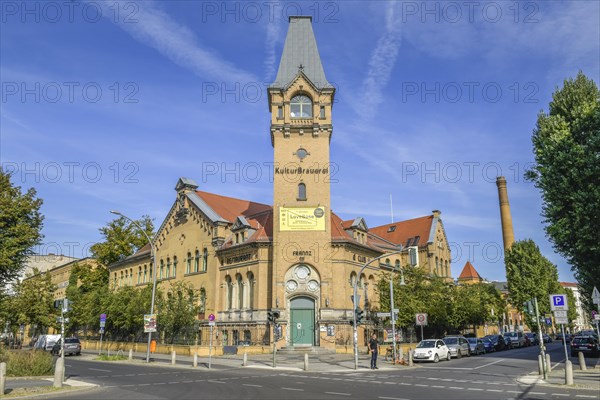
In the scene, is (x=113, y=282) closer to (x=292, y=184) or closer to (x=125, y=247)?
(x=125, y=247)

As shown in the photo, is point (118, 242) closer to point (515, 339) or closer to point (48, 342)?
point (48, 342)

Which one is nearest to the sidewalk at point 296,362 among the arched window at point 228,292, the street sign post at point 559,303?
the arched window at point 228,292

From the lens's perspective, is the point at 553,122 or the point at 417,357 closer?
the point at 553,122

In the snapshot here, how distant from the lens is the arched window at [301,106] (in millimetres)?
44000

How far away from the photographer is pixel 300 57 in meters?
45.7

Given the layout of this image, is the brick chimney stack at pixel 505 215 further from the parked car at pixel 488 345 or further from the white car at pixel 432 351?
the white car at pixel 432 351

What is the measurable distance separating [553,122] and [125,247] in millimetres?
55484

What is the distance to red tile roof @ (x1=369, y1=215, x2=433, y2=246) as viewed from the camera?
61469 millimetres

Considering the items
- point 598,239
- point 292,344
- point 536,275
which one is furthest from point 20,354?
point 536,275

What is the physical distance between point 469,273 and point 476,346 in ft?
147

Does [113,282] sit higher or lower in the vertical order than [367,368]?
higher

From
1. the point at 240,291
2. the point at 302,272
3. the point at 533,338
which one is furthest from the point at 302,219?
the point at 533,338

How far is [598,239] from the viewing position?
82.5 ft

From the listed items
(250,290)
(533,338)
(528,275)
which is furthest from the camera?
(528,275)
